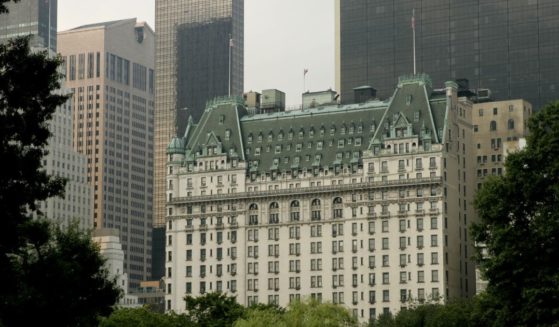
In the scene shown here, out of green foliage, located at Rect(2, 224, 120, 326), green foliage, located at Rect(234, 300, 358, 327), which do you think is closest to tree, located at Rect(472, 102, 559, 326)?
green foliage, located at Rect(2, 224, 120, 326)

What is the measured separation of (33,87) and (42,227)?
3077 cm

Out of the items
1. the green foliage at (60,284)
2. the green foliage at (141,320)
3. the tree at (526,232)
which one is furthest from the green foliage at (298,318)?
the tree at (526,232)

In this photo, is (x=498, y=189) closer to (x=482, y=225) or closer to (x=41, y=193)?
(x=482, y=225)

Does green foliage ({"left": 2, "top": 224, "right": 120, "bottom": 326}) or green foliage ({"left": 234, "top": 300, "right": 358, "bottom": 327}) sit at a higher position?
green foliage ({"left": 2, "top": 224, "right": 120, "bottom": 326})

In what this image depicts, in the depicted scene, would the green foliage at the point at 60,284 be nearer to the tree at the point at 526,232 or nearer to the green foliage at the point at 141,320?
the tree at the point at 526,232

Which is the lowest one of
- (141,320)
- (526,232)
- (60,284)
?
(141,320)

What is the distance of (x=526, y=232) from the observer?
337ft

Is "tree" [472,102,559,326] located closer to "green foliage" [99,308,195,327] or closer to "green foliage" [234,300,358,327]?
"green foliage" [234,300,358,327]

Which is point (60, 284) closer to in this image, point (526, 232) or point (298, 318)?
point (526, 232)

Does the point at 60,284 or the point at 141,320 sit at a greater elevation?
the point at 60,284

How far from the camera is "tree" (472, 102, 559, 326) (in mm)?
101125

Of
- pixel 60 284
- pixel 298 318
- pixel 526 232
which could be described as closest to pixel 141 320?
pixel 298 318

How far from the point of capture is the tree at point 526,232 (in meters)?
101

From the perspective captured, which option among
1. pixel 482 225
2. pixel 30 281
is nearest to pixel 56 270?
pixel 30 281
